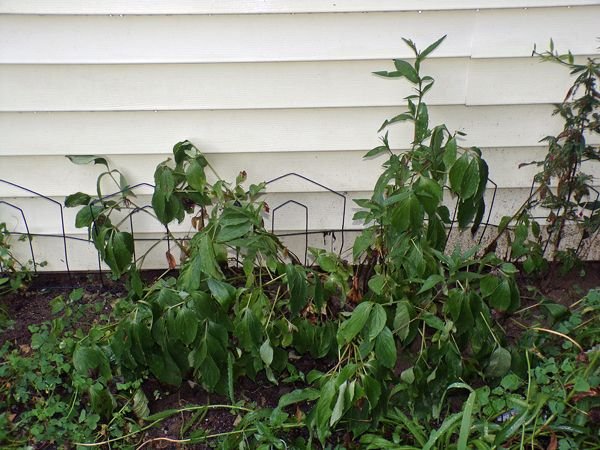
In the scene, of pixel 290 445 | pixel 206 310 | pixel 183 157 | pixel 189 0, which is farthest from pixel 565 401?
pixel 189 0

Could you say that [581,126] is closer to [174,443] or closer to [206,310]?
[206,310]

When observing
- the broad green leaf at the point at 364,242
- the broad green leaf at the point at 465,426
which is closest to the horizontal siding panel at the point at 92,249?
the broad green leaf at the point at 364,242

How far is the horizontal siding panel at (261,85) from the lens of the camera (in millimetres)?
2492

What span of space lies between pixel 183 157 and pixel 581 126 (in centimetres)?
137

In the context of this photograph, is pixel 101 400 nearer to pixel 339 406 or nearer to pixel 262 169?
pixel 339 406

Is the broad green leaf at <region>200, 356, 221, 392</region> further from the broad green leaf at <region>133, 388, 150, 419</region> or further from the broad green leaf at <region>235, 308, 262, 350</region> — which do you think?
the broad green leaf at <region>133, 388, 150, 419</region>

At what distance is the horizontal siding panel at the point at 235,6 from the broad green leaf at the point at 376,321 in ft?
3.22

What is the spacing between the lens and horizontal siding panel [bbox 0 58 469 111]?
2.49m

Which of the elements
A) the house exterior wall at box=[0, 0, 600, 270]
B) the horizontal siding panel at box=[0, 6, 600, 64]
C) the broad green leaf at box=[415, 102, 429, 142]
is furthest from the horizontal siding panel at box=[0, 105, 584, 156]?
the broad green leaf at box=[415, 102, 429, 142]

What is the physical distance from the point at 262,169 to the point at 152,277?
68 centimetres

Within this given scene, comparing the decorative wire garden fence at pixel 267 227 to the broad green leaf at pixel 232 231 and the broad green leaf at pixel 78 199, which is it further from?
the broad green leaf at pixel 232 231

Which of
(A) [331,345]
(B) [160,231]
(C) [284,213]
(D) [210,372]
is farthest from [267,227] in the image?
(D) [210,372]

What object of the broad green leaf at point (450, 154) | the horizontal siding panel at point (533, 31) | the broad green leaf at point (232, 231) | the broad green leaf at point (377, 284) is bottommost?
the broad green leaf at point (377, 284)

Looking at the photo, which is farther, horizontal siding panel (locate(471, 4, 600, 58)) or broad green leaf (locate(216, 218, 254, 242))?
horizontal siding panel (locate(471, 4, 600, 58))
